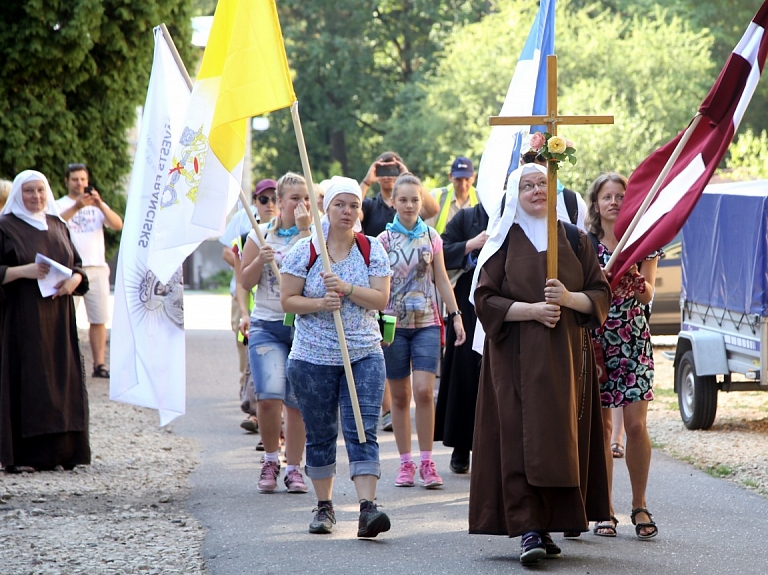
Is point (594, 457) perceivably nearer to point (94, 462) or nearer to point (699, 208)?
point (94, 462)

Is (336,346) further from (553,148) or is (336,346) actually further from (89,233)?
(89,233)

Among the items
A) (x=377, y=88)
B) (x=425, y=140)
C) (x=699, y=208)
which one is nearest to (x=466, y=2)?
(x=377, y=88)

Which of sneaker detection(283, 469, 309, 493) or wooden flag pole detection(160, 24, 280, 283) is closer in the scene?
wooden flag pole detection(160, 24, 280, 283)

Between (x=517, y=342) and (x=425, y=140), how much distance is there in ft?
117

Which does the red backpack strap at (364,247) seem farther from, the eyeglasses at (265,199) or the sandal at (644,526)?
the eyeglasses at (265,199)

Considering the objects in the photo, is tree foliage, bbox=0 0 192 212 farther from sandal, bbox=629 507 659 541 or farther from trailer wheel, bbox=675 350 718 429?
sandal, bbox=629 507 659 541

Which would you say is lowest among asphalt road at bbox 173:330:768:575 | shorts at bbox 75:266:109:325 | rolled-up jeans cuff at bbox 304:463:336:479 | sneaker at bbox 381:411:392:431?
asphalt road at bbox 173:330:768:575

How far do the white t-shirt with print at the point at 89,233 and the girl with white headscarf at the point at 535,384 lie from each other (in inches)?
330

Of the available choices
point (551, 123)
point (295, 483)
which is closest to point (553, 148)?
point (551, 123)

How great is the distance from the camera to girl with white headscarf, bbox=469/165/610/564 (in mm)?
5914

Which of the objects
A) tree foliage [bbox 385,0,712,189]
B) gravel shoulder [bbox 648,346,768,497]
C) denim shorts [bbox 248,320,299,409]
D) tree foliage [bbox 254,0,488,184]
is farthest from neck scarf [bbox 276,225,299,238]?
tree foliage [bbox 254,0,488,184]

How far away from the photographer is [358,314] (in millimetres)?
6719

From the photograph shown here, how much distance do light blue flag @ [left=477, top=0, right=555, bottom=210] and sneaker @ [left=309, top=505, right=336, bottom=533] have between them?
2585 millimetres

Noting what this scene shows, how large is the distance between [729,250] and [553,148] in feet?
17.7
